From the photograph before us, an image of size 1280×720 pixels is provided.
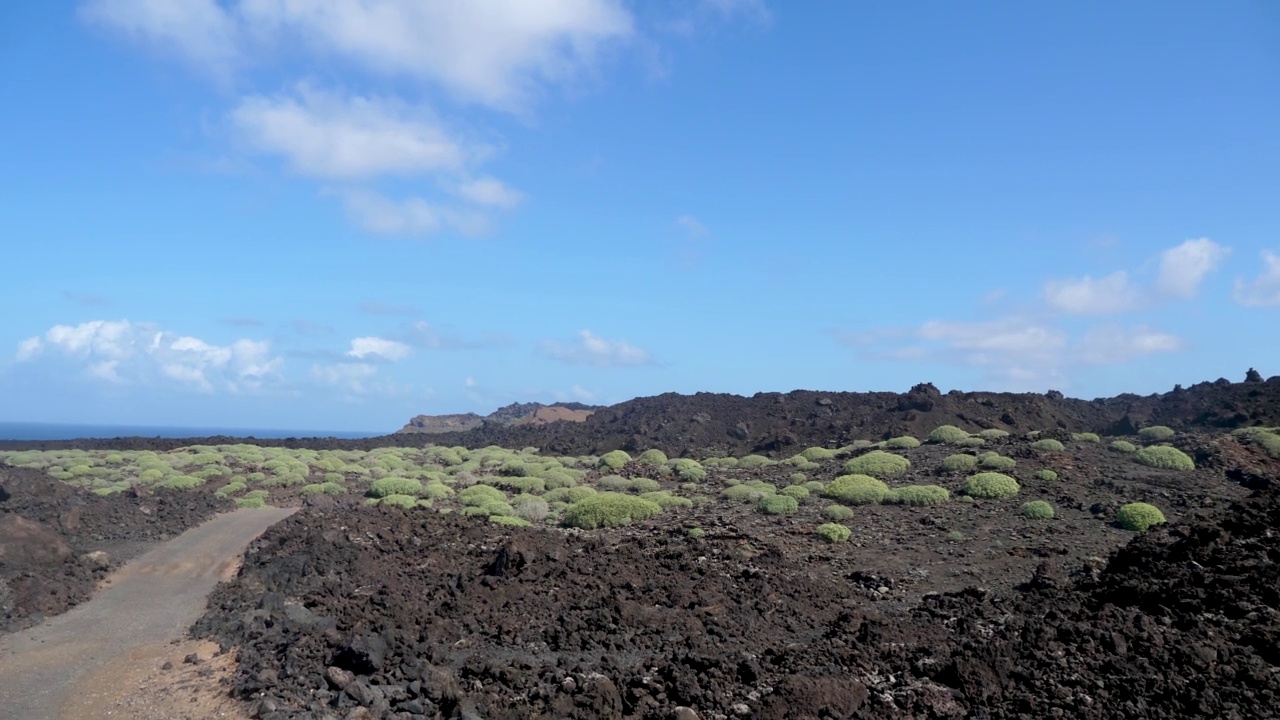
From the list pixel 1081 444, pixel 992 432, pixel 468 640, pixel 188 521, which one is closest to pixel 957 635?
pixel 468 640

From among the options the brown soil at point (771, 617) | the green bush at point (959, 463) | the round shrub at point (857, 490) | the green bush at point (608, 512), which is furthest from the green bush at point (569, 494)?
the green bush at point (959, 463)

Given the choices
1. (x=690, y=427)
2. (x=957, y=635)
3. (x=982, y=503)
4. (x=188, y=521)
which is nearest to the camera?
(x=957, y=635)

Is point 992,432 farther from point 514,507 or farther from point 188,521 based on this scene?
point 188,521

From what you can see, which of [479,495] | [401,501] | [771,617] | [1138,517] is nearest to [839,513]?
[1138,517]

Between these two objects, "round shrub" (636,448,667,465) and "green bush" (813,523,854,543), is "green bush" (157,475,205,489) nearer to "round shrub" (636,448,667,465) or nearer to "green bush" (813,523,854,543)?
"round shrub" (636,448,667,465)

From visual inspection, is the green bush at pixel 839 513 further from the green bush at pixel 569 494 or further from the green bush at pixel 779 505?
the green bush at pixel 569 494

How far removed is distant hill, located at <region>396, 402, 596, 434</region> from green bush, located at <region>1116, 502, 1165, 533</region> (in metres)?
58.3

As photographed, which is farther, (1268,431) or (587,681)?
(1268,431)

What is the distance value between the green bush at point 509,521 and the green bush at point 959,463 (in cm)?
1371

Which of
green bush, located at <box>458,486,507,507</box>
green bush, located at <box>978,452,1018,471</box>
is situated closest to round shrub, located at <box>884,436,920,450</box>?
green bush, located at <box>978,452,1018,471</box>

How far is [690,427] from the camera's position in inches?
2048

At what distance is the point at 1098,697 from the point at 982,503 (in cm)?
1422

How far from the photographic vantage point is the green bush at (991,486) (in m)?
22.8

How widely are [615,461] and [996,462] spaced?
17.8 metres
